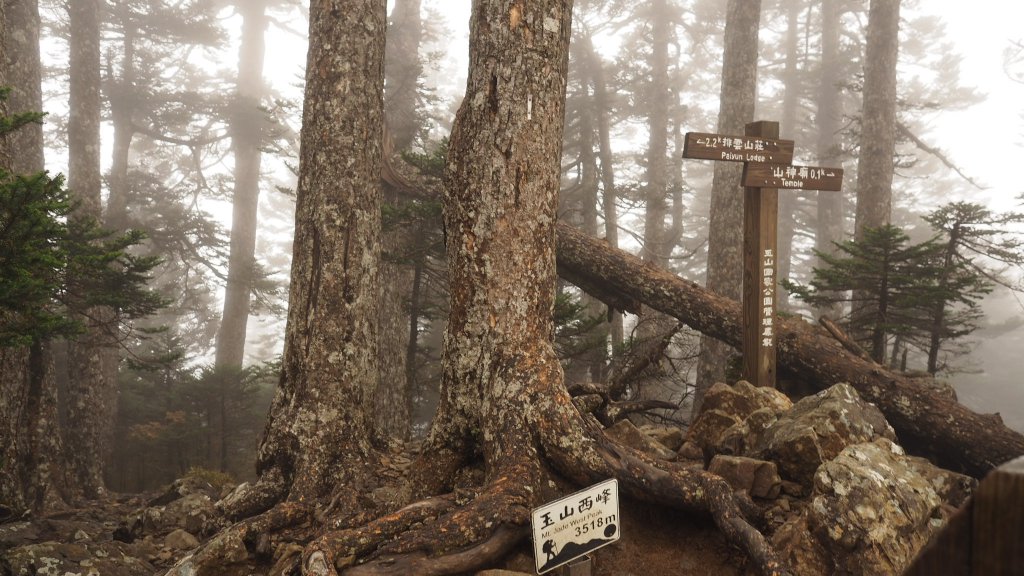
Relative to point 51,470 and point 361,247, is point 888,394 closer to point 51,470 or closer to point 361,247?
point 361,247

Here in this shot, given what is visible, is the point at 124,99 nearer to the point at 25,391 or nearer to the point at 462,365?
the point at 25,391

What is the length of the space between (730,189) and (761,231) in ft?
18.7

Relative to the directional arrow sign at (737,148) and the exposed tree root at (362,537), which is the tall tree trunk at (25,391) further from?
the directional arrow sign at (737,148)

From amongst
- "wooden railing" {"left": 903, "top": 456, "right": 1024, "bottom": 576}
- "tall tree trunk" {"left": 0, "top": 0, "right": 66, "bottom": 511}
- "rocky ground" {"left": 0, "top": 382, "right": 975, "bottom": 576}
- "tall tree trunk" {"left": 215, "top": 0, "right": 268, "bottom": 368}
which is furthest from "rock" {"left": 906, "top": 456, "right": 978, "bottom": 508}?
"tall tree trunk" {"left": 215, "top": 0, "right": 268, "bottom": 368}

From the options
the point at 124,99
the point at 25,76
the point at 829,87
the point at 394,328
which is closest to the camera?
the point at 394,328

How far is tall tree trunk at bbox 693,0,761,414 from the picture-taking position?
38.2 ft

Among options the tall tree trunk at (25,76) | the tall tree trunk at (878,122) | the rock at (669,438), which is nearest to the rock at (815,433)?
the rock at (669,438)

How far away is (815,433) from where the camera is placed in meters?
5.00

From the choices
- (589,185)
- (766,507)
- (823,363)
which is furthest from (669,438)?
(589,185)

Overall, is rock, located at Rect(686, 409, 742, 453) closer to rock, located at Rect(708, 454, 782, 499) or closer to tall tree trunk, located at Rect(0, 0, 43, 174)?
rock, located at Rect(708, 454, 782, 499)

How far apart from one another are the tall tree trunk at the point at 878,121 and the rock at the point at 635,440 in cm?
859

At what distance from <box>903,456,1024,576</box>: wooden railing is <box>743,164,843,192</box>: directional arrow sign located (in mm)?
6521

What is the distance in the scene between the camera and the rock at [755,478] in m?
4.80

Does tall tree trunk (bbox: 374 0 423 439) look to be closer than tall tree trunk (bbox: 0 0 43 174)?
Yes
